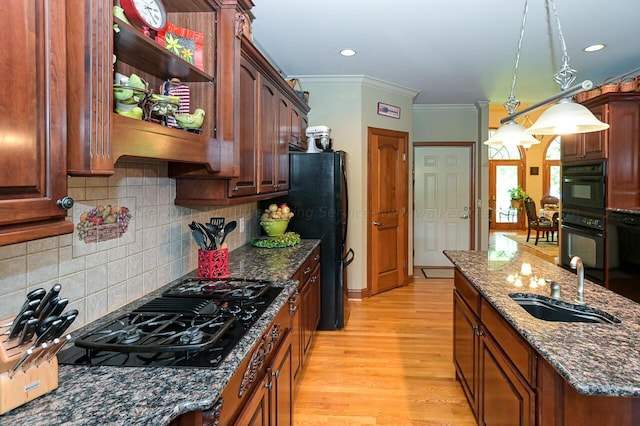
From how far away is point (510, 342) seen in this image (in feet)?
5.33

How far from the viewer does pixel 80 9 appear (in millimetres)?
1005

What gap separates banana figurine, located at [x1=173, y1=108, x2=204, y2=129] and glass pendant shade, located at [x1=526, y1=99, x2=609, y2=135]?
157 centimetres

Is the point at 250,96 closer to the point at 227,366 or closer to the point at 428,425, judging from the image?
the point at 227,366

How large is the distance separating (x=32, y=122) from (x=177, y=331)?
830mm

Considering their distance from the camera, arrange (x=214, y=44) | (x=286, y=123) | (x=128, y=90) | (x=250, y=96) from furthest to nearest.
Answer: (x=286, y=123) < (x=250, y=96) < (x=214, y=44) < (x=128, y=90)

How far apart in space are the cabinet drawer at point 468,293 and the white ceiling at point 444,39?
1919mm

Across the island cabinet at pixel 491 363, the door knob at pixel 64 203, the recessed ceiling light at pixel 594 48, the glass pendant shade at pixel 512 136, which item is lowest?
the island cabinet at pixel 491 363

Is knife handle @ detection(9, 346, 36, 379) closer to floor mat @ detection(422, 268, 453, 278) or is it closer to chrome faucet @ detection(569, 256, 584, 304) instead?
chrome faucet @ detection(569, 256, 584, 304)

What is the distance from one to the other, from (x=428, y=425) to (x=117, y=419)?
6.43ft

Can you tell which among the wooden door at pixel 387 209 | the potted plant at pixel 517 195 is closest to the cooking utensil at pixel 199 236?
the wooden door at pixel 387 209

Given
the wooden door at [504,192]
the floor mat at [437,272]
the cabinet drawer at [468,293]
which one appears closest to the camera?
the cabinet drawer at [468,293]

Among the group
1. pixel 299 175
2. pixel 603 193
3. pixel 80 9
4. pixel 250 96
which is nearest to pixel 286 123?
pixel 299 175

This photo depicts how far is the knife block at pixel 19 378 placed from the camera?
0.92 meters

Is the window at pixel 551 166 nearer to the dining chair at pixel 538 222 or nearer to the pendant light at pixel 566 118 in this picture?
the dining chair at pixel 538 222
